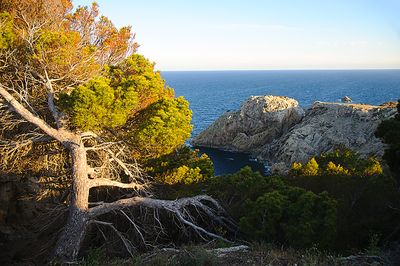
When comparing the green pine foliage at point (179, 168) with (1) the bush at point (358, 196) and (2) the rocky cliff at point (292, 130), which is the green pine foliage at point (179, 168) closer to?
(1) the bush at point (358, 196)

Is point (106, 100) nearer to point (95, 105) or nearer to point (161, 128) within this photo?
point (95, 105)

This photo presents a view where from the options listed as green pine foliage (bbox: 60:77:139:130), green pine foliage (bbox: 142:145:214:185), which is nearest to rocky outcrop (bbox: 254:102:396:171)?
green pine foliage (bbox: 142:145:214:185)

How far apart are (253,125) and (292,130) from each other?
6799 mm

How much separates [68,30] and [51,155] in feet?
17.5

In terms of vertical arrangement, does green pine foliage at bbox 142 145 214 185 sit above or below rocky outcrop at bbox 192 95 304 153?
above

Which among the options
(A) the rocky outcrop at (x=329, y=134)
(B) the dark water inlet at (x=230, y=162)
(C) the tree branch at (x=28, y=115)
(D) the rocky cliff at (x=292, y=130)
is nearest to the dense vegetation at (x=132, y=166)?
(C) the tree branch at (x=28, y=115)

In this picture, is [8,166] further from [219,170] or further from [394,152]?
[219,170]

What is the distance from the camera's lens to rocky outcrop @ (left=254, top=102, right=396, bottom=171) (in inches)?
1588

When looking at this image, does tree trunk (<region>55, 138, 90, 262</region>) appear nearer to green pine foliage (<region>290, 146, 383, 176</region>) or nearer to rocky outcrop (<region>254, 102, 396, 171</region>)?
green pine foliage (<region>290, 146, 383, 176</region>)

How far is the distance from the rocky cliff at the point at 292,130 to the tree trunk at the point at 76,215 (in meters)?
27.0

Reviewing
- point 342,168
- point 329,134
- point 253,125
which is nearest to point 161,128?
point 342,168

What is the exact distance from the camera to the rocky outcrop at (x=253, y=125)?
2046 inches

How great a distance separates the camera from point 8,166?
1373cm

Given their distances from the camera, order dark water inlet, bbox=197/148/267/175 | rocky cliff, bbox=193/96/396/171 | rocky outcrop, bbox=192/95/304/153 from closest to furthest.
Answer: rocky cliff, bbox=193/96/396/171, dark water inlet, bbox=197/148/267/175, rocky outcrop, bbox=192/95/304/153
